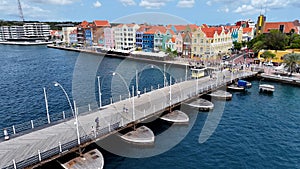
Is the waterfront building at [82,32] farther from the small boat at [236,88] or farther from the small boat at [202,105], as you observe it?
the small boat at [202,105]

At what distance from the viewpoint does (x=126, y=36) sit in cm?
11356

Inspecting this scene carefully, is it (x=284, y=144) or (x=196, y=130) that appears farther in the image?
(x=196, y=130)

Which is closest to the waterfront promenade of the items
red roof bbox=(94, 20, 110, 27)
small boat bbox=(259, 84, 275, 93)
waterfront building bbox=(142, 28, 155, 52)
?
small boat bbox=(259, 84, 275, 93)

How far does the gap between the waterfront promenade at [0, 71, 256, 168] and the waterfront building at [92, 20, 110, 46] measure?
99796 mm

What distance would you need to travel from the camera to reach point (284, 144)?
2967 cm

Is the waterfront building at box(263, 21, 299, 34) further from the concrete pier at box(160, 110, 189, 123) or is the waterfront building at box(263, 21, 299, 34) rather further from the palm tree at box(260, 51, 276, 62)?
the concrete pier at box(160, 110, 189, 123)

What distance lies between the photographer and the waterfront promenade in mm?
21328

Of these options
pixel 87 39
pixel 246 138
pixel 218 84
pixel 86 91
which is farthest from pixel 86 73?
pixel 87 39

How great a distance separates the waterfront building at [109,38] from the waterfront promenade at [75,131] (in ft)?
286

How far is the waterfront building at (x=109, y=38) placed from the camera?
398 feet

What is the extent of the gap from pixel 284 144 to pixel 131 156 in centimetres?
2107

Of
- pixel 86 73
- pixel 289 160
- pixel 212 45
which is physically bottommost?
pixel 289 160

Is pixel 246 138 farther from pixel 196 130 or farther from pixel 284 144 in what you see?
pixel 196 130

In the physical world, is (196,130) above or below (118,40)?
below
